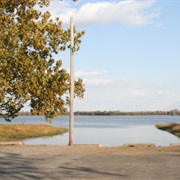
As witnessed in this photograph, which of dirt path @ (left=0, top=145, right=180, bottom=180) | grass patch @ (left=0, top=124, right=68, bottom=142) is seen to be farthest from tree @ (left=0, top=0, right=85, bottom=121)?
grass patch @ (left=0, top=124, right=68, bottom=142)

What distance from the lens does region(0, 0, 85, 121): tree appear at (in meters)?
27.4

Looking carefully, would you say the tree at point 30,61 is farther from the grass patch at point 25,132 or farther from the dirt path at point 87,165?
the grass patch at point 25,132

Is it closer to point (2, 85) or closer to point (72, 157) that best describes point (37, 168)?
point (72, 157)

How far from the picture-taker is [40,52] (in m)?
29.4

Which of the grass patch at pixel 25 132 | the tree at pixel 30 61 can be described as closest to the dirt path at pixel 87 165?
the tree at pixel 30 61

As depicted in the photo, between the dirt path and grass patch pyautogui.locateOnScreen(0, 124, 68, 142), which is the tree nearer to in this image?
the dirt path

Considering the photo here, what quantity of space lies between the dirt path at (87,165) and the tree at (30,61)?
549 cm

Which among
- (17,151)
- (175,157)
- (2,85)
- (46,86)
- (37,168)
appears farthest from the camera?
(46,86)

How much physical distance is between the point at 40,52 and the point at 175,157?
12.7 m

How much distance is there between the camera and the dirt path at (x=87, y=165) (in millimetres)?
16172

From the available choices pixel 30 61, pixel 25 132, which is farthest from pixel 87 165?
pixel 25 132

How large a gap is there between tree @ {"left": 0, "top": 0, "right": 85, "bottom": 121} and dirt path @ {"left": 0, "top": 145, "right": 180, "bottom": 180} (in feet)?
18.0

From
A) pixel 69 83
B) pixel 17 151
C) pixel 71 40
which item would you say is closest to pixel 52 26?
pixel 71 40

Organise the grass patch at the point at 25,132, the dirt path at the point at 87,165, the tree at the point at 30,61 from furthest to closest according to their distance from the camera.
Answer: the grass patch at the point at 25,132, the tree at the point at 30,61, the dirt path at the point at 87,165
